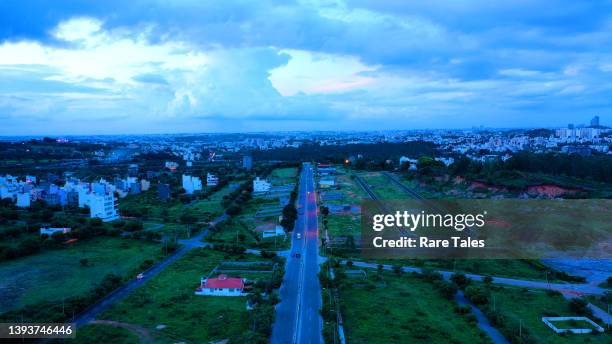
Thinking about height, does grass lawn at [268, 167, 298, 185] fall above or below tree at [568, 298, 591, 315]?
above

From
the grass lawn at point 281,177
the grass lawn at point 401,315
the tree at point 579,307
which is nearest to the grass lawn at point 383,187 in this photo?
the grass lawn at point 281,177

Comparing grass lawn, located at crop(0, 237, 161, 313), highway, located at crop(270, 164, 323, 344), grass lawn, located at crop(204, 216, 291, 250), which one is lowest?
grass lawn, located at crop(0, 237, 161, 313)

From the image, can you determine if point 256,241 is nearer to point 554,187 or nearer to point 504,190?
point 504,190

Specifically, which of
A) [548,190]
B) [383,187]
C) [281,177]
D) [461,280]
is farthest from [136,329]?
[281,177]

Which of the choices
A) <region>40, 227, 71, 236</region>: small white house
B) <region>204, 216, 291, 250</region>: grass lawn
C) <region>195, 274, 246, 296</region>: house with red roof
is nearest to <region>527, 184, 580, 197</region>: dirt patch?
<region>204, 216, 291, 250</region>: grass lawn

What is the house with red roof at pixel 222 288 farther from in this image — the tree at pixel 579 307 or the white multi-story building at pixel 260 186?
the white multi-story building at pixel 260 186

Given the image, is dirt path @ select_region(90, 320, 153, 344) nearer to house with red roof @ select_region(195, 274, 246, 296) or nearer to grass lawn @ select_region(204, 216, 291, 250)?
house with red roof @ select_region(195, 274, 246, 296)

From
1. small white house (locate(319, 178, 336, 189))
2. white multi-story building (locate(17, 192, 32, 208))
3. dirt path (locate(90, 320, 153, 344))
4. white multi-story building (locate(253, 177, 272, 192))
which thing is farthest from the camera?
small white house (locate(319, 178, 336, 189))
